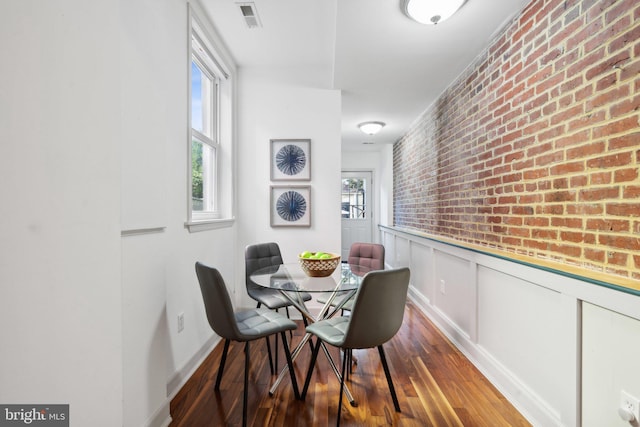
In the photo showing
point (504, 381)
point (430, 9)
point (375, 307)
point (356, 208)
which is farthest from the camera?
point (356, 208)

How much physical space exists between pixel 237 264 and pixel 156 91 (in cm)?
202

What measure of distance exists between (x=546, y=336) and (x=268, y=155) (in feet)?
9.13

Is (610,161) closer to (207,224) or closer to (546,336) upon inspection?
(546,336)

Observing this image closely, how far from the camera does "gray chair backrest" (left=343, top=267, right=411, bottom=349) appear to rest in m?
1.55

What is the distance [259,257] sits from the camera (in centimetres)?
279

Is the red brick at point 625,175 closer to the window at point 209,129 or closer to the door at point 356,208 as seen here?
the window at point 209,129

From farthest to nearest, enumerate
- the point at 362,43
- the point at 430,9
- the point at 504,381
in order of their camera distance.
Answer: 1. the point at 362,43
2. the point at 504,381
3. the point at 430,9

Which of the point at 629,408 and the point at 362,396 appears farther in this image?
the point at 362,396

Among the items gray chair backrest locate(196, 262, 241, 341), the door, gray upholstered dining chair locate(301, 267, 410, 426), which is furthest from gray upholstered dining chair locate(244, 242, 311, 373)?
the door

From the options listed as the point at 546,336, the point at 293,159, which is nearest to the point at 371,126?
the point at 293,159

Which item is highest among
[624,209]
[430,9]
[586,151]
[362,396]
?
[430,9]

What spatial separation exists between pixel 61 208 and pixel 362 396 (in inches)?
74.0

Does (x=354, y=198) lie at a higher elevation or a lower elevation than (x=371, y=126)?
lower

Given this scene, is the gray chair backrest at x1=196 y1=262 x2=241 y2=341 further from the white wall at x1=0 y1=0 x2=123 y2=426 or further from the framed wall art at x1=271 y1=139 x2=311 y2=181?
the framed wall art at x1=271 y1=139 x2=311 y2=181
